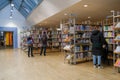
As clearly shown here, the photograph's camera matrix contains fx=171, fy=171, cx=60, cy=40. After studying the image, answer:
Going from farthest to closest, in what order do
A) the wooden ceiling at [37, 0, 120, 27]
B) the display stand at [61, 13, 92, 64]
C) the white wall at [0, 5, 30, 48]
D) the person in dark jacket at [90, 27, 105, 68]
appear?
the white wall at [0, 5, 30, 48] → the display stand at [61, 13, 92, 64] → the person in dark jacket at [90, 27, 105, 68] → the wooden ceiling at [37, 0, 120, 27]

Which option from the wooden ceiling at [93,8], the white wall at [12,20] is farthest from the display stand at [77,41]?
the white wall at [12,20]

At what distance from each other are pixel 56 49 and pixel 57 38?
3.42 feet

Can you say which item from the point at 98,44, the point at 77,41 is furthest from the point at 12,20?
the point at 98,44

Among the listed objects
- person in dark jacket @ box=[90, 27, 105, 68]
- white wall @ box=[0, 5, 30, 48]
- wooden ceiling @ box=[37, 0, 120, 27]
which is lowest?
person in dark jacket @ box=[90, 27, 105, 68]

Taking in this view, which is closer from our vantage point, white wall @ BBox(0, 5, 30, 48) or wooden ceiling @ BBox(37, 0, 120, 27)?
wooden ceiling @ BBox(37, 0, 120, 27)

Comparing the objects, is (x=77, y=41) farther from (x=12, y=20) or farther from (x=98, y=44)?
(x=12, y=20)

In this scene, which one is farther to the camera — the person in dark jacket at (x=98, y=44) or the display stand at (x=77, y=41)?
the display stand at (x=77, y=41)

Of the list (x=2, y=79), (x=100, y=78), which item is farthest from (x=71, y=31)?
(x=2, y=79)

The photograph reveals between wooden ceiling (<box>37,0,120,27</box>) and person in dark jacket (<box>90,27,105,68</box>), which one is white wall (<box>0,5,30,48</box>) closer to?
wooden ceiling (<box>37,0,120,27</box>)

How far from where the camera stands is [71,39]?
766cm

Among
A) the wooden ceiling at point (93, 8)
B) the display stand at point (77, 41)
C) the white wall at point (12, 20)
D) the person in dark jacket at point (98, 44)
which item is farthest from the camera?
the white wall at point (12, 20)

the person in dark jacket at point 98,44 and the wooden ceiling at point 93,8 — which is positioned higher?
the wooden ceiling at point 93,8

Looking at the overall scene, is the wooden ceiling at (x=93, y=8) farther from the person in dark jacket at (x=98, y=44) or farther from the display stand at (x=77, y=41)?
the person in dark jacket at (x=98, y=44)

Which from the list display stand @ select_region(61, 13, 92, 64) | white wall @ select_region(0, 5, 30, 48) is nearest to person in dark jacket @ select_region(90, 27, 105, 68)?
display stand @ select_region(61, 13, 92, 64)
